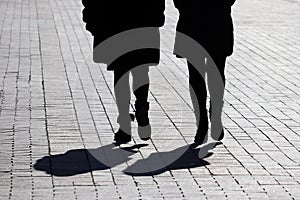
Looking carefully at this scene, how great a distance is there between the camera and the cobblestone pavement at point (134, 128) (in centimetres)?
661

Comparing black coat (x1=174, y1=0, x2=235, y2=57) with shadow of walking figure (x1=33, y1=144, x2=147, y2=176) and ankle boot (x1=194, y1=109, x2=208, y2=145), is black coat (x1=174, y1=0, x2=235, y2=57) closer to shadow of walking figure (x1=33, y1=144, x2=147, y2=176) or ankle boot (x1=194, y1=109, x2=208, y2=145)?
ankle boot (x1=194, y1=109, x2=208, y2=145)

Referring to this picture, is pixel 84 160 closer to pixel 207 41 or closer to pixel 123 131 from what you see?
pixel 123 131

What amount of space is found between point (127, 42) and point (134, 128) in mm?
1089

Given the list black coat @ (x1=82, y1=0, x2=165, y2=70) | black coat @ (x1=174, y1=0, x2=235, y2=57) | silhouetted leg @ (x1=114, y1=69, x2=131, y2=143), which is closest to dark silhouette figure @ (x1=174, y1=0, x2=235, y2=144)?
black coat @ (x1=174, y1=0, x2=235, y2=57)

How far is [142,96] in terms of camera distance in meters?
8.00

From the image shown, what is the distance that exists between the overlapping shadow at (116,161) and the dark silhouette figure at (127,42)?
0.36 m

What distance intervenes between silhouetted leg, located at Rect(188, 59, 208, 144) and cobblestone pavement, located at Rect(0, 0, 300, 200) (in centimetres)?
18

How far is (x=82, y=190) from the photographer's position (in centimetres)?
643

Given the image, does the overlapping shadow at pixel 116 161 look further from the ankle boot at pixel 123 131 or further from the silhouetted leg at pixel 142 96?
the silhouetted leg at pixel 142 96

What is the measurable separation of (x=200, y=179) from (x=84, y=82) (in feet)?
13.7

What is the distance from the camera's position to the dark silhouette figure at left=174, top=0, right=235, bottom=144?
7.65 metres

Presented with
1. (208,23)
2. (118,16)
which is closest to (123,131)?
(118,16)

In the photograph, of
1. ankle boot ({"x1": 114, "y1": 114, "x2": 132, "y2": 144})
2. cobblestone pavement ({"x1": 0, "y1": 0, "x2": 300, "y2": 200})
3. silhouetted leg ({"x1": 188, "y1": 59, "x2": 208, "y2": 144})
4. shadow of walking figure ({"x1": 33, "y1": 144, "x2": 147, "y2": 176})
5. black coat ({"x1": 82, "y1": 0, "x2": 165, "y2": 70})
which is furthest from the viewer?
ankle boot ({"x1": 114, "y1": 114, "x2": 132, "y2": 144})

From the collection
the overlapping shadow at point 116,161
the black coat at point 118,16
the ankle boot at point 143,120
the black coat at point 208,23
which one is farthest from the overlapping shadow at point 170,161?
the black coat at point 118,16
